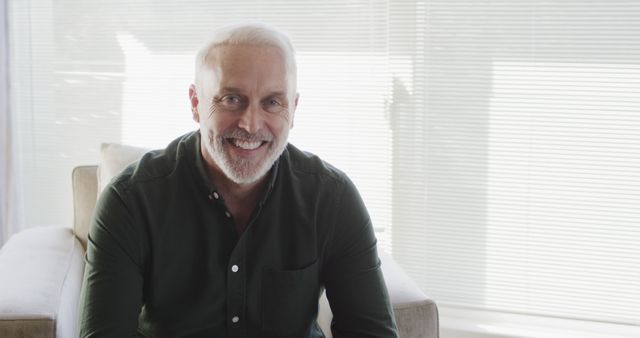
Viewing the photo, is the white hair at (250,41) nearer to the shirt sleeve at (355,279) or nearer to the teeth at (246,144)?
the teeth at (246,144)

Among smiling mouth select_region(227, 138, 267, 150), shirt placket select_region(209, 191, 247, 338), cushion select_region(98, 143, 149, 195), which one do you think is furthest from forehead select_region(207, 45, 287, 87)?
cushion select_region(98, 143, 149, 195)

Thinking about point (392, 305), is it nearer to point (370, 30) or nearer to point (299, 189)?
point (299, 189)

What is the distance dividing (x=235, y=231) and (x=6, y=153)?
1.79 m

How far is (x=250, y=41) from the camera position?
161cm

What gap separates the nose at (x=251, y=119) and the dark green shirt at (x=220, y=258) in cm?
16

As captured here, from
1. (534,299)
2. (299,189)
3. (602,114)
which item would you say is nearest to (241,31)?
(299,189)

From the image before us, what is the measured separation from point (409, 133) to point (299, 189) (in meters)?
1.15

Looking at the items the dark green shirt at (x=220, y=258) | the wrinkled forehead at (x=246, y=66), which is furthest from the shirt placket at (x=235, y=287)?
the wrinkled forehead at (x=246, y=66)

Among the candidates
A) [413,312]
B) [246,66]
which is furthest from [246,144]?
[413,312]

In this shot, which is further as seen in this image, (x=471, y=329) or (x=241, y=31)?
(x=471, y=329)

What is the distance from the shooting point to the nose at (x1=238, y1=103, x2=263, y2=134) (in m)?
1.59

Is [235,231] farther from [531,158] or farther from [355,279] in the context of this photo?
[531,158]

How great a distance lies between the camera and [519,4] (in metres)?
2.64

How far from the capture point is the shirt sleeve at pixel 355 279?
5.59 ft
